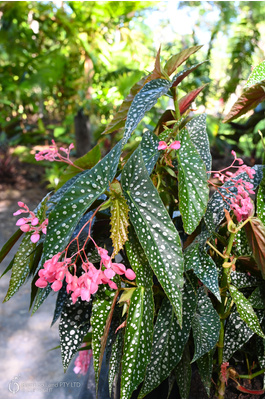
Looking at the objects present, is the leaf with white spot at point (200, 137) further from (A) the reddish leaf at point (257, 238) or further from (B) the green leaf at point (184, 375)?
(B) the green leaf at point (184, 375)

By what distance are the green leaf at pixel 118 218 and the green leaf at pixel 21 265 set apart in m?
0.17

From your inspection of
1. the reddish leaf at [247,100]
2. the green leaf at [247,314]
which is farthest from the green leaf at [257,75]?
the green leaf at [247,314]

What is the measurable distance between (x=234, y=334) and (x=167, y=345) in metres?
0.15

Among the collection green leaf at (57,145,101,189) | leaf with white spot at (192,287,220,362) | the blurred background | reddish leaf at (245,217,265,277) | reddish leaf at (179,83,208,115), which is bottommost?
leaf with white spot at (192,287,220,362)

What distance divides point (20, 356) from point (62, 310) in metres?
0.91

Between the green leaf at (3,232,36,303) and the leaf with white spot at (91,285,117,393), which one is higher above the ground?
the green leaf at (3,232,36,303)

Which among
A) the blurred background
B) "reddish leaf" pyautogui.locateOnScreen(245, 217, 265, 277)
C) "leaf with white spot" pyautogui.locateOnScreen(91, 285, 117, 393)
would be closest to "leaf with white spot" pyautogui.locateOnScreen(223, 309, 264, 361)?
"reddish leaf" pyautogui.locateOnScreen(245, 217, 265, 277)

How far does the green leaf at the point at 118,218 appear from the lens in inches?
20.7

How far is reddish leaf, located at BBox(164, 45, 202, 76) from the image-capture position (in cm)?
67

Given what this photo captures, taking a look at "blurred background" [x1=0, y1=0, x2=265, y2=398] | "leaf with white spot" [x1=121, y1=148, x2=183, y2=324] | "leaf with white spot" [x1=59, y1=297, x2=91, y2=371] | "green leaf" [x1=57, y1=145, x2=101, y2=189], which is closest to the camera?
"leaf with white spot" [x1=121, y1=148, x2=183, y2=324]

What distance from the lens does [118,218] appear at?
1.76ft

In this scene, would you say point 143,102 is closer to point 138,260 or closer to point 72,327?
point 138,260

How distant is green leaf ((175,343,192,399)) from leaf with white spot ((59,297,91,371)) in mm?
194

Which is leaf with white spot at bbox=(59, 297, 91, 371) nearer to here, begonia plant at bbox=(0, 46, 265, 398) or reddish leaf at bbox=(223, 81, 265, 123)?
begonia plant at bbox=(0, 46, 265, 398)
